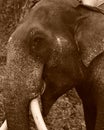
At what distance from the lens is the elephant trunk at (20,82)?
1088 mm

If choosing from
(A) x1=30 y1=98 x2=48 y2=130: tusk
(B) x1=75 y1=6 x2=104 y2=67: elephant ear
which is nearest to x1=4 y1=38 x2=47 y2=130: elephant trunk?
(A) x1=30 y1=98 x2=48 y2=130: tusk

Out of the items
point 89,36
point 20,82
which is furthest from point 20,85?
point 89,36

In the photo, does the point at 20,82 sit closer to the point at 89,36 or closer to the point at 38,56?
the point at 38,56

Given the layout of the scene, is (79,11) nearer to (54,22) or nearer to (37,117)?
(54,22)

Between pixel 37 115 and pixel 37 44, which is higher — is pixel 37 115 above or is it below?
below

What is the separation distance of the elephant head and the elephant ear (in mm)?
15

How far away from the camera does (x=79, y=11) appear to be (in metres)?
1.12

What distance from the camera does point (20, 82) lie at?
3.56 ft

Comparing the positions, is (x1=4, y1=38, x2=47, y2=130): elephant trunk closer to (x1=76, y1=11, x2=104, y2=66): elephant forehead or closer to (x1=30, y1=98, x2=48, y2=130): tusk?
(x1=30, y1=98, x2=48, y2=130): tusk

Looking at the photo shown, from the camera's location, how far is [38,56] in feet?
3.58

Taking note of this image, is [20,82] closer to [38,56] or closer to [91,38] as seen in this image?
[38,56]

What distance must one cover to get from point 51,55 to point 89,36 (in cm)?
10

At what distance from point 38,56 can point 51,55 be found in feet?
0.10

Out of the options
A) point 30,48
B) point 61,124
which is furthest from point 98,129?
point 61,124
